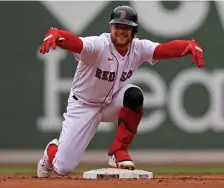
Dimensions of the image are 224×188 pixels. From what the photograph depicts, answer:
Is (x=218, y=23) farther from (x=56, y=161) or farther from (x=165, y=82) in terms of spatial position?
(x=56, y=161)

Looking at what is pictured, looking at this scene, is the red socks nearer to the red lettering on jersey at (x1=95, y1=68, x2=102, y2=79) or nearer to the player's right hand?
the red lettering on jersey at (x1=95, y1=68, x2=102, y2=79)

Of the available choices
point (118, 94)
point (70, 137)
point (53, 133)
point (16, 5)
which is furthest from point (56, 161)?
point (16, 5)

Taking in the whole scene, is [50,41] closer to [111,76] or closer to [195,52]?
[111,76]

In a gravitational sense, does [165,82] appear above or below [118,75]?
above

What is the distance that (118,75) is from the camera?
6355mm

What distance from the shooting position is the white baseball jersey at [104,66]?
621cm

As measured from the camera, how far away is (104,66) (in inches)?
248

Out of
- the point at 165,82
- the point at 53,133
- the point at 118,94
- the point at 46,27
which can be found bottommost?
the point at 118,94

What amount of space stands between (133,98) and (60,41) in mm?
839

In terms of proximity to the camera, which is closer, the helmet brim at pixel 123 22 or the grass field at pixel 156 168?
the helmet brim at pixel 123 22

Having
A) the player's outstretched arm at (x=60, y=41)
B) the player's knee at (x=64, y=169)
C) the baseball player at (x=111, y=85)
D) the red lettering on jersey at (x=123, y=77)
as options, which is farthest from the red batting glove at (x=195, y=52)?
the player's knee at (x=64, y=169)

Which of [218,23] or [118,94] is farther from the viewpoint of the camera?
[218,23]

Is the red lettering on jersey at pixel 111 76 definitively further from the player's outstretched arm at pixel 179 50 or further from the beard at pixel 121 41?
the player's outstretched arm at pixel 179 50

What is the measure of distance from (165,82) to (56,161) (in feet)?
12.5
